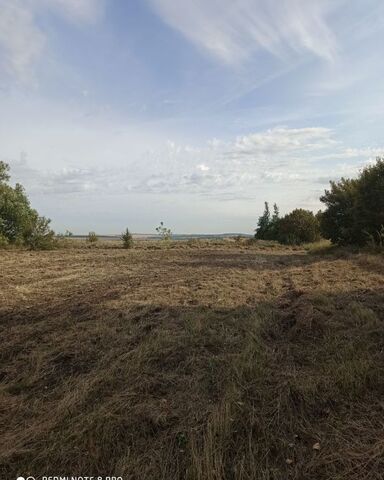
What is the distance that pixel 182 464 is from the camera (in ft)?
8.30

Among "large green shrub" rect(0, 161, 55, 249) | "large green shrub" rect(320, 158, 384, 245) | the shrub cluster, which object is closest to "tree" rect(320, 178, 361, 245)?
"large green shrub" rect(320, 158, 384, 245)

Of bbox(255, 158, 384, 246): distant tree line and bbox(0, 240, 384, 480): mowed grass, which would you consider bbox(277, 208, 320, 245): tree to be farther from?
bbox(0, 240, 384, 480): mowed grass

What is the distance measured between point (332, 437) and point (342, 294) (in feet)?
17.0

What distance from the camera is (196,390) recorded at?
3506mm

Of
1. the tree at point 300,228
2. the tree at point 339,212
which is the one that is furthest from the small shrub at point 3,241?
the tree at point 300,228

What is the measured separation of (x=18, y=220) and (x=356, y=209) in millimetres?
20433

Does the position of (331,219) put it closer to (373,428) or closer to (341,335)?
(341,335)

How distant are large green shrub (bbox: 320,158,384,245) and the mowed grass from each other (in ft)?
38.8

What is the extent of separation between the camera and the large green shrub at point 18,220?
77.0 ft

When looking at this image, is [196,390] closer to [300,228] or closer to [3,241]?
[3,241]

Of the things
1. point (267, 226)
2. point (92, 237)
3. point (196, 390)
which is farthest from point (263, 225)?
point (196, 390)

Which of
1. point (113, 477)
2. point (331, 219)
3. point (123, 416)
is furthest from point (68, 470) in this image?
point (331, 219)

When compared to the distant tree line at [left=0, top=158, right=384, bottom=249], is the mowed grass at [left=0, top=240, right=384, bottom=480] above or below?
below

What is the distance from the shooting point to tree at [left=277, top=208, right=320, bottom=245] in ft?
118
